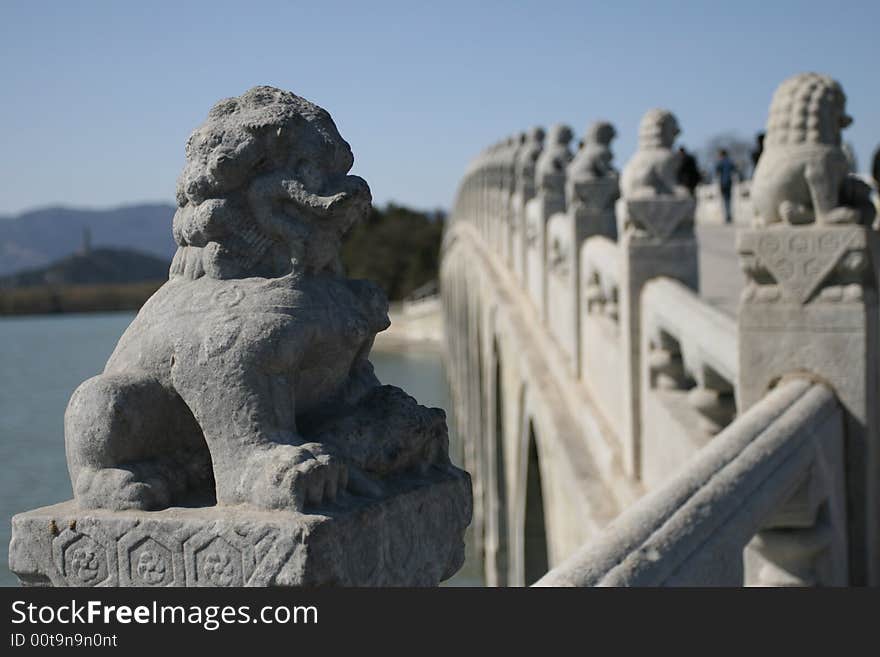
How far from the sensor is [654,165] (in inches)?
323

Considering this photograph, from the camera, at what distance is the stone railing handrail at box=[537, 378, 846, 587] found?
365 cm

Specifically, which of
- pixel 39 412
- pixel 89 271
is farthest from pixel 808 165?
pixel 89 271

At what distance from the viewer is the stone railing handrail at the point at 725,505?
365cm

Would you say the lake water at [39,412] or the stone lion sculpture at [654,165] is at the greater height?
the stone lion sculpture at [654,165]

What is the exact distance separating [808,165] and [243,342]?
3796mm

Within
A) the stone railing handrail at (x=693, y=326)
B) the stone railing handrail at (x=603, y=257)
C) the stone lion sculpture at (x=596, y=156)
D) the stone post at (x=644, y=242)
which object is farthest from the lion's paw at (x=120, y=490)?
the stone lion sculpture at (x=596, y=156)

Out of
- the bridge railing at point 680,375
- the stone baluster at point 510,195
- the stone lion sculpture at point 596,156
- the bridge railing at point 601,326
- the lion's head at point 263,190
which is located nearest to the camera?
the lion's head at point 263,190

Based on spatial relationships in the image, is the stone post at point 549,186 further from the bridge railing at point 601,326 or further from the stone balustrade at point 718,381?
the bridge railing at point 601,326

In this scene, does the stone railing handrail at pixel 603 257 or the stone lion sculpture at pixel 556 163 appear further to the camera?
the stone lion sculpture at pixel 556 163

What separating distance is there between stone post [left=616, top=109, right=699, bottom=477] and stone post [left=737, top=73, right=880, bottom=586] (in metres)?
2.31

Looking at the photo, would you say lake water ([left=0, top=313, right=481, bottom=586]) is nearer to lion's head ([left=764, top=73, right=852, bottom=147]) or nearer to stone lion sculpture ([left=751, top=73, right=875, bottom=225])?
stone lion sculpture ([left=751, top=73, right=875, bottom=225])

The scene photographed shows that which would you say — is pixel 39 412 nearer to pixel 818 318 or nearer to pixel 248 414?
pixel 818 318

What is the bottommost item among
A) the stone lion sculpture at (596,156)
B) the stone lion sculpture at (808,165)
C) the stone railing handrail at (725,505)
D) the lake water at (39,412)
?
the lake water at (39,412)

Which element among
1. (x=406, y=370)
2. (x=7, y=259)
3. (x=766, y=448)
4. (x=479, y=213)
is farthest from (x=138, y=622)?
(x=7, y=259)
